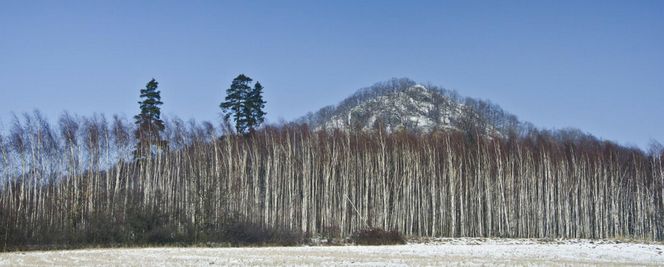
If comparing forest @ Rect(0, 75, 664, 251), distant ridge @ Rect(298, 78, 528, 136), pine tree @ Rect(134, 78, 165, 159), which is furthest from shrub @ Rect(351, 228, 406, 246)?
distant ridge @ Rect(298, 78, 528, 136)

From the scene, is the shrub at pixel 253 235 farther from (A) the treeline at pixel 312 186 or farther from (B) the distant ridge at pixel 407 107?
(B) the distant ridge at pixel 407 107

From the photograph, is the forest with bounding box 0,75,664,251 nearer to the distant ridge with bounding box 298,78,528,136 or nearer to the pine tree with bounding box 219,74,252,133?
the pine tree with bounding box 219,74,252,133

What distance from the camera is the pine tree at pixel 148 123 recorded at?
51.7 meters

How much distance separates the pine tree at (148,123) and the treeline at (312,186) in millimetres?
927

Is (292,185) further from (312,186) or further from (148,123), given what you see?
(148,123)

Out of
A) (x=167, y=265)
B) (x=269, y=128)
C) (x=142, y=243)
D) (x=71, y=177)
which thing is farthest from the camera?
(x=269, y=128)

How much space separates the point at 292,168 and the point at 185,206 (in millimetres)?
10802

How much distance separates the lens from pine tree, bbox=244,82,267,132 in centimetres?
7119

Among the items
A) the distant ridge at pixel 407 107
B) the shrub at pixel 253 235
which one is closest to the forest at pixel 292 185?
the shrub at pixel 253 235

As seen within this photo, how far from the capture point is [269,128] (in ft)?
204

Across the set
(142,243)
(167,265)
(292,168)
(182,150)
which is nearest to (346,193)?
(292,168)

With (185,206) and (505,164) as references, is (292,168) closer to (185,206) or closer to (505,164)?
(185,206)

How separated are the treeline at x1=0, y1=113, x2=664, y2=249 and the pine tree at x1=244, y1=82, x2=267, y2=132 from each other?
36.0 ft

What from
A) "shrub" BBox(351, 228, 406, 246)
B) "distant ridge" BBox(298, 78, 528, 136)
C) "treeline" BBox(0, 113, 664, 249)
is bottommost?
"shrub" BBox(351, 228, 406, 246)
